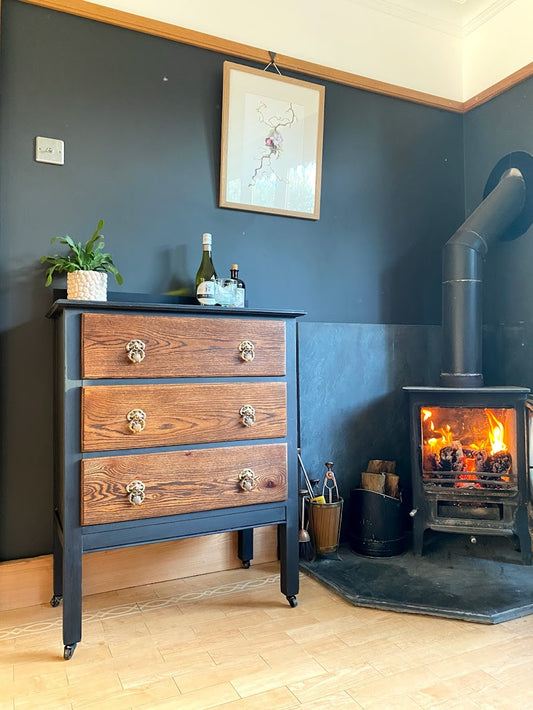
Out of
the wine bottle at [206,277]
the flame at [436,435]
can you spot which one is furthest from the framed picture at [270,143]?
the flame at [436,435]

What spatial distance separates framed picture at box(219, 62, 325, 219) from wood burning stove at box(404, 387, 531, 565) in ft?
3.44

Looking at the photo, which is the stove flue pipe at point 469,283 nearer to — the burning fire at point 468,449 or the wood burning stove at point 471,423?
the wood burning stove at point 471,423

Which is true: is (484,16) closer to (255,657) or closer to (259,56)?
(259,56)

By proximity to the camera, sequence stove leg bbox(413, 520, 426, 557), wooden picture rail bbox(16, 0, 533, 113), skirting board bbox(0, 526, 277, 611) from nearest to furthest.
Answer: skirting board bbox(0, 526, 277, 611) < wooden picture rail bbox(16, 0, 533, 113) < stove leg bbox(413, 520, 426, 557)

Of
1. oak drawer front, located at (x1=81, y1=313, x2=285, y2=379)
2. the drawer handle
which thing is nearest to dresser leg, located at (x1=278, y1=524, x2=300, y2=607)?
oak drawer front, located at (x1=81, y1=313, x2=285, y2=379)

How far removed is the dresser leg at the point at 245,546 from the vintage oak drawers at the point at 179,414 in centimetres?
45

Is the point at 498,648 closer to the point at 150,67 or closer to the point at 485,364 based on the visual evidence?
the point at 485,364

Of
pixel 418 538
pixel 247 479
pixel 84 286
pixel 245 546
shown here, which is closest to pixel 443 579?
pixel 418 538

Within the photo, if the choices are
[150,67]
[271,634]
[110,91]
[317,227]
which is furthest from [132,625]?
[150,67]

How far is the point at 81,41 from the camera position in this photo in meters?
2.04

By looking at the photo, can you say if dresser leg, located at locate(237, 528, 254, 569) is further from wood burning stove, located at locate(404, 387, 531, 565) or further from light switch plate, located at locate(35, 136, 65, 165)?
light switch plate, located at locate(35, 136, 65, 165)

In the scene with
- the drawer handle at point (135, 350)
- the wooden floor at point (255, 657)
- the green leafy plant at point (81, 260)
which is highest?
the green leafy plant at point (81, 260)

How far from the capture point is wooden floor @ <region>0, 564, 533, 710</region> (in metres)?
1.35

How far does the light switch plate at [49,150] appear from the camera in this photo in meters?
1.96
